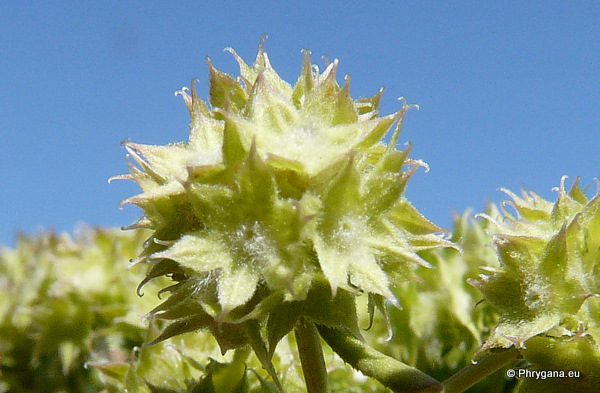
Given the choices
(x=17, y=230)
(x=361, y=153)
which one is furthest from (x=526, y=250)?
(x=17, y=230)

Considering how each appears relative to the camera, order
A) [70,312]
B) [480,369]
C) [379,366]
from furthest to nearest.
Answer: [70,312], [480,369], [379,366]

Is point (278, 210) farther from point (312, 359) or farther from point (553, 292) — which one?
point (553, 292)

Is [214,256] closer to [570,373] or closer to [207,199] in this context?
[207,199]

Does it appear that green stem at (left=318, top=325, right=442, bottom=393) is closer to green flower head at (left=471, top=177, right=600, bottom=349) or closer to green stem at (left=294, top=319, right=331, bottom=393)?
green stem at (left=294, top=319, right=331, bottom=393)

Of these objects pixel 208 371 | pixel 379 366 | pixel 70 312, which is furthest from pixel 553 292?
pixel 70 312

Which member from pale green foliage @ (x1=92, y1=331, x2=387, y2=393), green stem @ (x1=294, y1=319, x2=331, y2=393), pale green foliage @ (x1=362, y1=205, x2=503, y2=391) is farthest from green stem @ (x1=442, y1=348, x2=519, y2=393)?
pale green foliage @ (x1=362, y1=205, x2=503, y2=391)

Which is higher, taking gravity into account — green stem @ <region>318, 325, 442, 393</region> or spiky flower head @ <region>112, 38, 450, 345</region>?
spiky flower head @ <region>112, 38, 450, 345</region>
